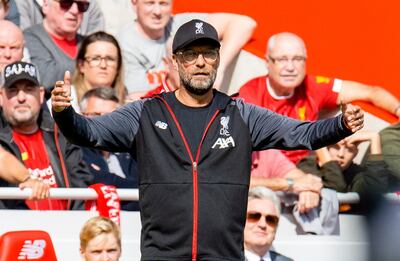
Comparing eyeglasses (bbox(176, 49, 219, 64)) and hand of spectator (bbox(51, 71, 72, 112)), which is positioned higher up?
eyeglasses (bbox(176, 49, 219, 64))

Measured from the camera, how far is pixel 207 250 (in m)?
4.48

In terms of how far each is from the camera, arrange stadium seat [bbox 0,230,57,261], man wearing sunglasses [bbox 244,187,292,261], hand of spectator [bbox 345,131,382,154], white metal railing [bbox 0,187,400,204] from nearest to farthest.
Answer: stadium seat [bbox 0,230,57,261]
white metal railing [bbox 0,187,400,204]
man wearing sunglasses [bbox 244,187,292,261]
hand of spectator [bbox 345,131,382,154]

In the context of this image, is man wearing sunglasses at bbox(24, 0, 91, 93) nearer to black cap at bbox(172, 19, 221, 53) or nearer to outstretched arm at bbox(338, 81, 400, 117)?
outstretched arm at bbox(338, 81, 400, 117)

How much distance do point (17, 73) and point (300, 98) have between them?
8.04 feet

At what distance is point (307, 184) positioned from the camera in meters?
7.30

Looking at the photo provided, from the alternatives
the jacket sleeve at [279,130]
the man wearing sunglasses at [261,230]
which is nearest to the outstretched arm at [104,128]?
the jacket sleeve at [279,130]

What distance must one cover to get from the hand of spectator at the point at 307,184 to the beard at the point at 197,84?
277 centimetres

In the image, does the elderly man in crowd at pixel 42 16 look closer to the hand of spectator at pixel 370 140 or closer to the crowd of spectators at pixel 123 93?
the crowd of spectators at pixel 123 93

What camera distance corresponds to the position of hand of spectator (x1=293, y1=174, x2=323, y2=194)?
7.27m

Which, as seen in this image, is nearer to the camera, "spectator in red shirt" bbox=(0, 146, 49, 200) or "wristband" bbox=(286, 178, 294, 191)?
"spectator in red shirt" bbox=(0, 146, 49, 200)

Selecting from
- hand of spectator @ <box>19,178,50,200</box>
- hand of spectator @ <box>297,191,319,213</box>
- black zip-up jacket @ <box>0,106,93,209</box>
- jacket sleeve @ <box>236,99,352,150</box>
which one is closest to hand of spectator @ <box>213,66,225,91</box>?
hand of spectator @ <box>297,191,319,213</box>


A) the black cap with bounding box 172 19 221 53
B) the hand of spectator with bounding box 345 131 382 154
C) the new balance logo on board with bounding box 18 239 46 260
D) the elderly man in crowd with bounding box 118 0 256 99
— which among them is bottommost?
the new balance logo on board with bounding box 18 239 46 260

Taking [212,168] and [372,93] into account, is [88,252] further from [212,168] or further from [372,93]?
[372,93]

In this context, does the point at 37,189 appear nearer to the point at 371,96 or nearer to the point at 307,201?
the point at 307,201
